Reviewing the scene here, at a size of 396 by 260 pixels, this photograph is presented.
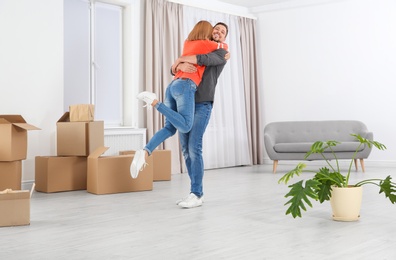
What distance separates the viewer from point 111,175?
4801 millimetres

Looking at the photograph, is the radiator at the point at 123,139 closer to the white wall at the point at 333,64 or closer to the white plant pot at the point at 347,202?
the white wall at the point at 333,64

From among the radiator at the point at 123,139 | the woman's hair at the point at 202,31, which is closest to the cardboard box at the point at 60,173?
the radiator at the point at 123,139

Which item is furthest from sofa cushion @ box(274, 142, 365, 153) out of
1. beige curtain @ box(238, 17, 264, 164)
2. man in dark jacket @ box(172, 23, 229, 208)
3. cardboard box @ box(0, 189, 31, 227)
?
cardboard box @ box(0, 189, 31, 227)

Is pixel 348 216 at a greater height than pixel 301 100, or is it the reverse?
pixel 301 100

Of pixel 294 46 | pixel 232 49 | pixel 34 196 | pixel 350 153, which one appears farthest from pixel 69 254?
pixel 294 46

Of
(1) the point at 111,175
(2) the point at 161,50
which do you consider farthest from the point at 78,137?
(2) the point at 161,50

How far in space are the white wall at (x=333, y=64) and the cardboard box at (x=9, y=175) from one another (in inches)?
194

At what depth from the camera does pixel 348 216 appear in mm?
3258

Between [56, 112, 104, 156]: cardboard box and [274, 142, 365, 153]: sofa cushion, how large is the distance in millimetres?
2807

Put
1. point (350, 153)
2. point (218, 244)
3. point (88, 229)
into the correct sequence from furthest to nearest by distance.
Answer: point (350, 153) < point (88, 229) < point (218, 244)

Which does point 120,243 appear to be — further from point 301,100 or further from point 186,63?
point 301,100

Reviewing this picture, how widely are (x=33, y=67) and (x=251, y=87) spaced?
388cm

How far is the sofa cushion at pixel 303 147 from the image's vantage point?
22.3ft

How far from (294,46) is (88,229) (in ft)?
19.6
